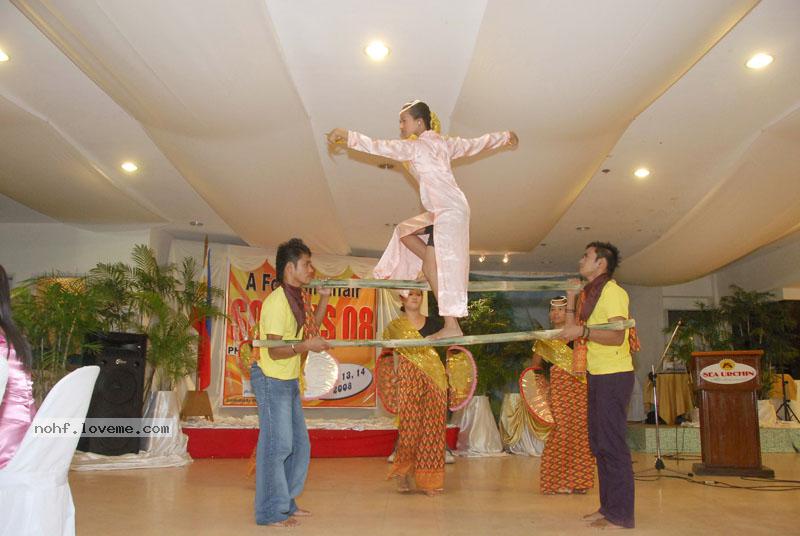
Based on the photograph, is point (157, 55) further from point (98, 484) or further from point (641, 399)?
point (641, 399)

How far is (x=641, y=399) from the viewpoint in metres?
Result: 12.2

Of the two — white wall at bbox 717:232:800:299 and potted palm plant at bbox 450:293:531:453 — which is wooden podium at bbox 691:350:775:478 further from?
white wall at bbox 717:232:800:299

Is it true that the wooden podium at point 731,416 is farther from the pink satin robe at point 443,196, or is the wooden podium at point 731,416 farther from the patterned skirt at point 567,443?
the pink satin robe at point 443,196

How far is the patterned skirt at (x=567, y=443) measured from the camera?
5.33 meters

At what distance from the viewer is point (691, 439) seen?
361 inches

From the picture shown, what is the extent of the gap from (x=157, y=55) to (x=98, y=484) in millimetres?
3569

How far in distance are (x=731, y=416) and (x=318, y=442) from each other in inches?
182

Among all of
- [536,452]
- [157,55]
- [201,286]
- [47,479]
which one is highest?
[157,55]

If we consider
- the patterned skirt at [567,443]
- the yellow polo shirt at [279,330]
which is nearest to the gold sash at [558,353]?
the patterned skirt at [567,443]

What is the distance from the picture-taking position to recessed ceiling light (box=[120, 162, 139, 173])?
6887 millimetres

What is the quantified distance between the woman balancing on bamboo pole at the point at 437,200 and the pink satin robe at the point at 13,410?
2014mm

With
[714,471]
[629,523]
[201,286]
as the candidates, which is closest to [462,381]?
[629,523]

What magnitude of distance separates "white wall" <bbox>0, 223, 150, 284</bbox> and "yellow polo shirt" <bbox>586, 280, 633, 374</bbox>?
23.1 feet

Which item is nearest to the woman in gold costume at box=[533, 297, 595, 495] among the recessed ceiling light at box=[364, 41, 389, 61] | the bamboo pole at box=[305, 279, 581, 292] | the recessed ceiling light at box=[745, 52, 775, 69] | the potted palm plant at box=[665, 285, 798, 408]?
the bamboo pole at box=[305, 279, 581, 292]
